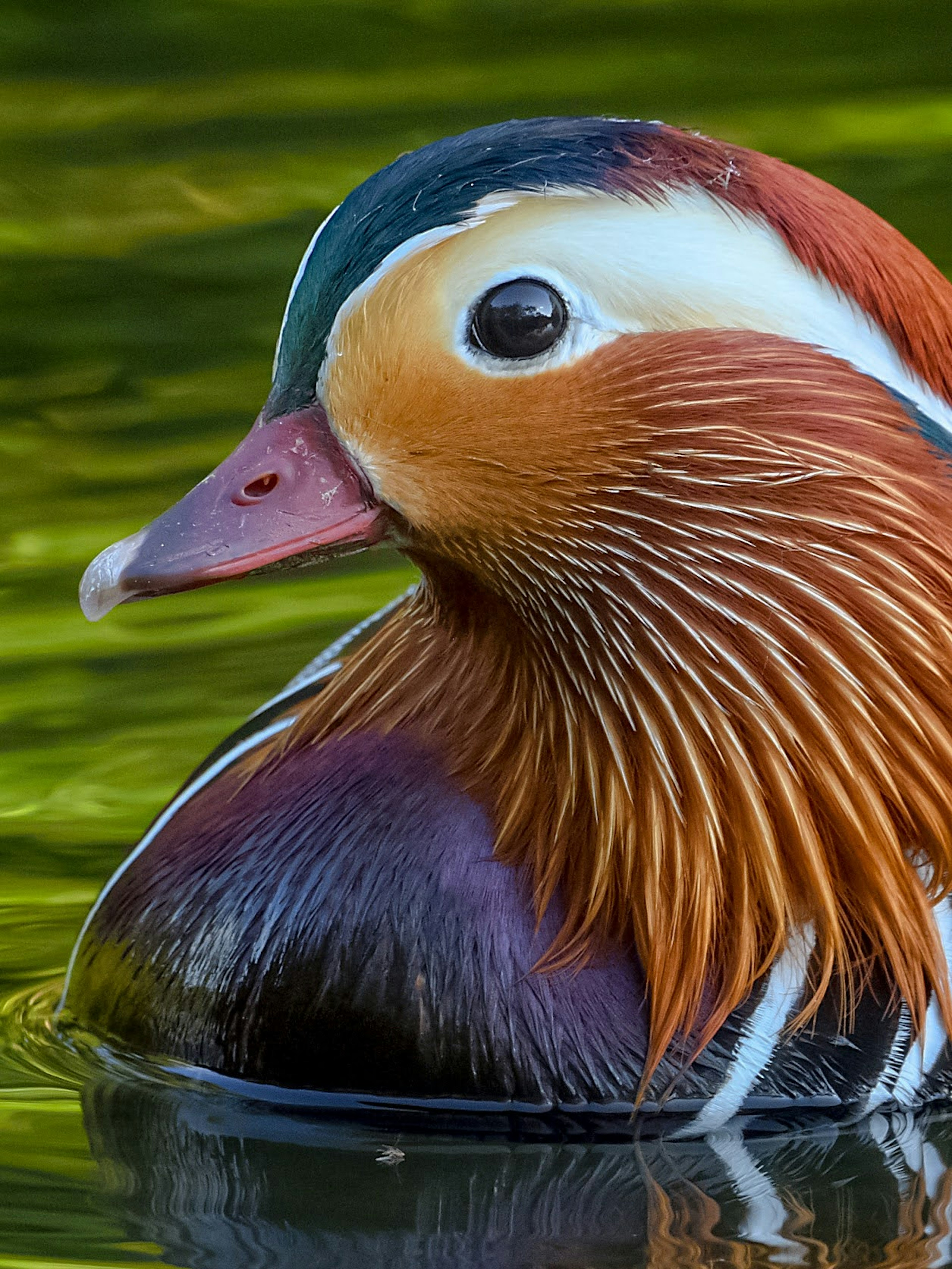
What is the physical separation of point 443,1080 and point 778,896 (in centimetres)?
47

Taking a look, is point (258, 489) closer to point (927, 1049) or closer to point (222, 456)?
point (927, 1049)

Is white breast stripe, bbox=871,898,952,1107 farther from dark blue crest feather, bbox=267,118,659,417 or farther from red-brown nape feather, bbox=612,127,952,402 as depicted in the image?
dark blue crest feather, bbox=267,118,659,417

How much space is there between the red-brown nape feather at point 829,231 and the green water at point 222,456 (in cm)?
98

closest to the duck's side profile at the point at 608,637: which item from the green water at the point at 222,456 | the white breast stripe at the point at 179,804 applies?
the green water at the point at 222,456

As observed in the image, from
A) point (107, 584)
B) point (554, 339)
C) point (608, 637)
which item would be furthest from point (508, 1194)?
point (554, 339)

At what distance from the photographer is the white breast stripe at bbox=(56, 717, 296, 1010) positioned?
3342mm

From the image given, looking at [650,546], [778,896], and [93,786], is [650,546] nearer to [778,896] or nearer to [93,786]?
[778,896]

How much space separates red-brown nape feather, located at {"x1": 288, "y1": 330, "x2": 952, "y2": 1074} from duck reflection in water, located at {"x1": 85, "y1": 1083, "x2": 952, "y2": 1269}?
0.55 ft

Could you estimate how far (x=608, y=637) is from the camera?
112 inches

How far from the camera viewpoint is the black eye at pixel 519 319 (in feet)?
8.65

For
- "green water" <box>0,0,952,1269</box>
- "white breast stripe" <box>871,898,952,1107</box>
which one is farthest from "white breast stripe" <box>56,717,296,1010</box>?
"white breast stripe" <box>871,898,952,1107</box>

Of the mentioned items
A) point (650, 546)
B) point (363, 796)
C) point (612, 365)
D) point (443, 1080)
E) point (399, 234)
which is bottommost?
point (443, 1080)

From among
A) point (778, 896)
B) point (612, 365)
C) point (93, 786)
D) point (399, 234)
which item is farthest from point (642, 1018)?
point (93, 786)

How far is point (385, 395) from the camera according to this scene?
2.69 metres
